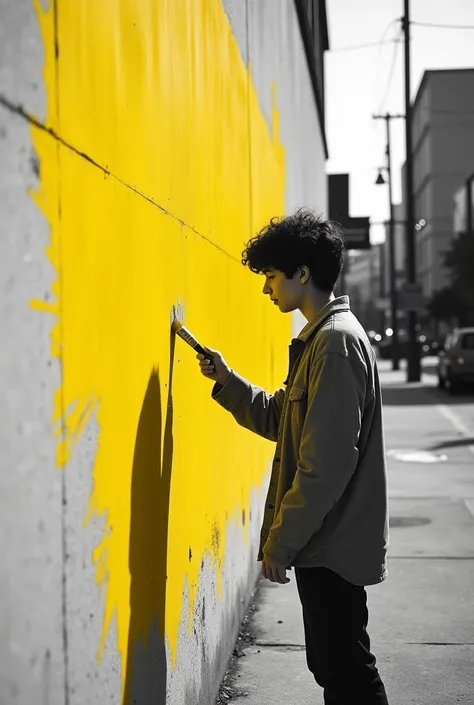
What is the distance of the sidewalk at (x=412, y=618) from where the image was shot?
4.52 meters

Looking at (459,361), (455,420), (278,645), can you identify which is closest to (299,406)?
(278,645)

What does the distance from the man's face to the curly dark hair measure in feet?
0.05

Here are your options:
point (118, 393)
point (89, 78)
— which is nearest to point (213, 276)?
point (118, 393)

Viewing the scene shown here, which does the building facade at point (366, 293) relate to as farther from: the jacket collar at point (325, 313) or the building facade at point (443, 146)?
the jacket collar at point (325, 313)

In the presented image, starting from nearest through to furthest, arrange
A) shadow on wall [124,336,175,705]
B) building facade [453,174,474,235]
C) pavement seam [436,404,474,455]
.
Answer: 1. shadow on wall [124,336,175,705]
2. pavement seam [436,404,474,455]
3. building facade [453,174,474,235]

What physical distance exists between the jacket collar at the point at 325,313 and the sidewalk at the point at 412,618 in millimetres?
1868

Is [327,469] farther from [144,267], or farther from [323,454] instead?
[144,267]

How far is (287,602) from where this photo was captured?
19.8 ft

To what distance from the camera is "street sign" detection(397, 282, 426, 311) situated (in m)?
31.2

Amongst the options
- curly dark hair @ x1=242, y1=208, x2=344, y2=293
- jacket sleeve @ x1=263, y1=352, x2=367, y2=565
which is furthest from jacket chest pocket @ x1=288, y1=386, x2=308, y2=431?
curly dark hair @ x1=242, y1=208, x2=344, y2=293

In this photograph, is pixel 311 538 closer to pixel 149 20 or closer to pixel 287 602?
pixel 149 20

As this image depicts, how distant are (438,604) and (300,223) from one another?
342 cm

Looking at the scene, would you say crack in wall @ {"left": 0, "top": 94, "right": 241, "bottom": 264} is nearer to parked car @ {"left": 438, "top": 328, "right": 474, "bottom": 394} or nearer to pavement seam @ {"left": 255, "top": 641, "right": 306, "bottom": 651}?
pavement seam @ {"left": 255, "top": 641, "right": 306, "bottom": 651}

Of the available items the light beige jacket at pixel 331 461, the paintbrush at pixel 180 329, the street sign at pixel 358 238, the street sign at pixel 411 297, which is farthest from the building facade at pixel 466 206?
the light beige jacket at pixel 331 461
